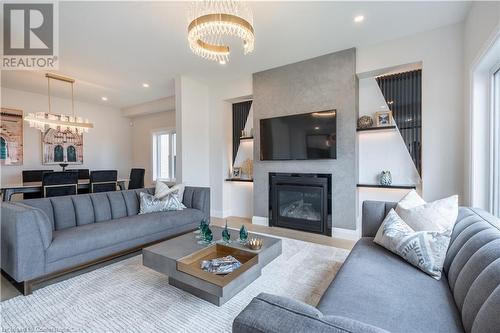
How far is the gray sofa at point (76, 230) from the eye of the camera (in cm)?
200

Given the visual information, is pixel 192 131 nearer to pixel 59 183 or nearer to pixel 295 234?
pixel 59 183

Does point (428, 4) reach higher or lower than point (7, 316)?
higher

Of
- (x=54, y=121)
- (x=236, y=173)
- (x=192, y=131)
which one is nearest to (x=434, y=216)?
(x=236, y=173)

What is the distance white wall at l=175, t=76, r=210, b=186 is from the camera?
465cm

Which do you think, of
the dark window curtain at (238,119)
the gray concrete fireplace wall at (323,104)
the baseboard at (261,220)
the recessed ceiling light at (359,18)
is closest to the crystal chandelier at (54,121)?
the dark window curtain at (238,119)

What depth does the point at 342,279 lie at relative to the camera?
56.2 inches

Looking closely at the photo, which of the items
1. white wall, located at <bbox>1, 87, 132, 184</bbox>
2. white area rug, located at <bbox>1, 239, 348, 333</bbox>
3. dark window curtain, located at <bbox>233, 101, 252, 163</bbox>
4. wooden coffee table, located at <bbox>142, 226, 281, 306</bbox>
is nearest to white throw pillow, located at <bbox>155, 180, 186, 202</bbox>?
white area rug, located at <bbox>1, 239, 348, 333</bbox>

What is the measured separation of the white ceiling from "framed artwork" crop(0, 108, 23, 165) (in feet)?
2.81

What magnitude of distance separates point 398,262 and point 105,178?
17.0ft

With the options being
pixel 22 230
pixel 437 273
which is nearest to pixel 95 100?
pixel 22 230

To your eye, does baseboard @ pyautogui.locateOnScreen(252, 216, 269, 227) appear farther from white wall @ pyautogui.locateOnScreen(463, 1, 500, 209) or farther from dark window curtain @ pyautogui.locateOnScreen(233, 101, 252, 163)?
white wall @ pyautogui.locateOnScreen(463, 1, 500, 209)

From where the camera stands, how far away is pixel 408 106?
343 centimetres

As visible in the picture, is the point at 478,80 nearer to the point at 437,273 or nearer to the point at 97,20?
the point at 437,273

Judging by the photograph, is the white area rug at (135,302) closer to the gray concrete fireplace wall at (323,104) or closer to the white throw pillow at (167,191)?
the white throw pillow at (167,191)
